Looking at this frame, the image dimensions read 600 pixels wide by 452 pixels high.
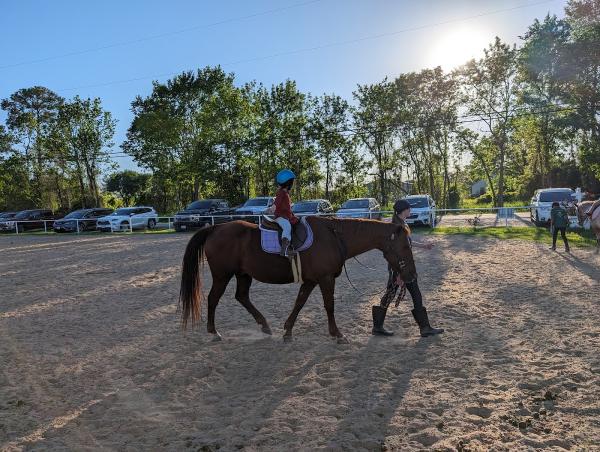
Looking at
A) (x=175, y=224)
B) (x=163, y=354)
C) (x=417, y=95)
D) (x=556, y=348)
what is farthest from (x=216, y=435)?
(x=417, y=95)

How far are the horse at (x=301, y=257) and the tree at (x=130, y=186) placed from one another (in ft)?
171

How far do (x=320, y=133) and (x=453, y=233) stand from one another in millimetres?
21398

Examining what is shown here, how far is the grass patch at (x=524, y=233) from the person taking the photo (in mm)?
15078

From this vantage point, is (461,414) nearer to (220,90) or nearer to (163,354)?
(163,354)

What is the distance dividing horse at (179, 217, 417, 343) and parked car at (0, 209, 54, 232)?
29.0 meters

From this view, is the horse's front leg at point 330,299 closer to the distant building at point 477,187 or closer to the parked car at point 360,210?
the parked car at point 360,210

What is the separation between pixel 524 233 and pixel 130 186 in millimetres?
48511

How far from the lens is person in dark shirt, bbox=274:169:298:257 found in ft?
18.8

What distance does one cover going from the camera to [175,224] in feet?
84.0

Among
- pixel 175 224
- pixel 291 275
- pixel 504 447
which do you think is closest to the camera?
pixel 504 447

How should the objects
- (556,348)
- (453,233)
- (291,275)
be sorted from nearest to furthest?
(556,348) → (291,275) → (453,233)

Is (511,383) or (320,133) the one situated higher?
(320,133)

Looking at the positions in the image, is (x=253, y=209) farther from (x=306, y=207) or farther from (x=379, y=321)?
(x=379, y=321)

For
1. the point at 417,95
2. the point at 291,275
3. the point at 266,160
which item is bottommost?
the point at 291,275
